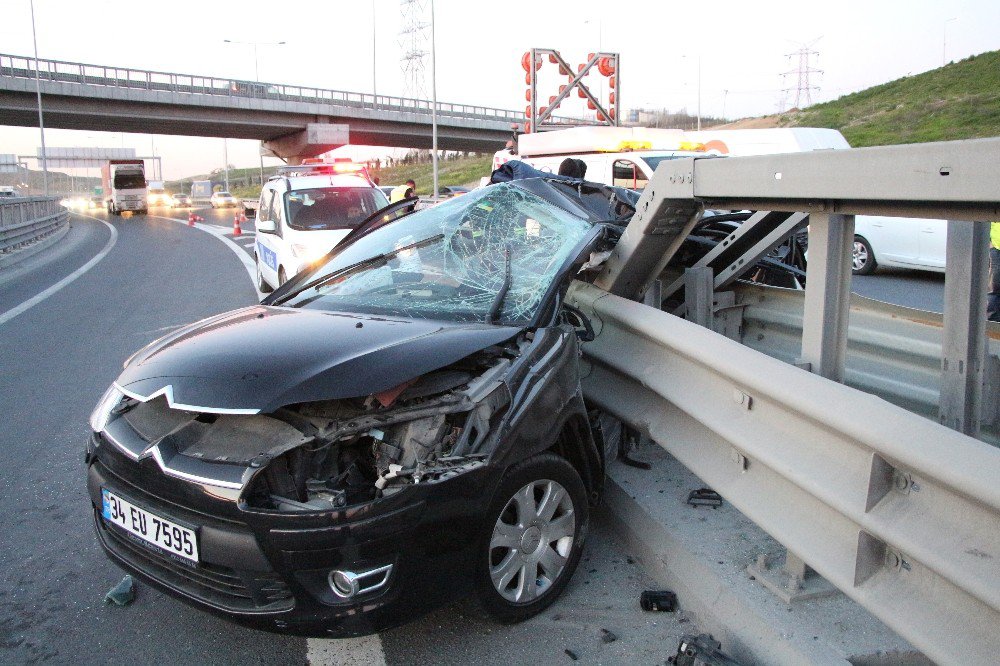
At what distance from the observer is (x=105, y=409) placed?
11.0 feet

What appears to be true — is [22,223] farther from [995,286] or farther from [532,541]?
[532,541]

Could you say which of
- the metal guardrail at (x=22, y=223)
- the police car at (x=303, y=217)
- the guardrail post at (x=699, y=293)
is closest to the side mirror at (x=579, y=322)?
the guardrail post at (x=699, y=293)

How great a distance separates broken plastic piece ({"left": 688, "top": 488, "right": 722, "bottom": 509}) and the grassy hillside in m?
28.7

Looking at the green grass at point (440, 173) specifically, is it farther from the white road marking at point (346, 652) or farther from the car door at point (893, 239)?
the white road marking at point (346, 652)

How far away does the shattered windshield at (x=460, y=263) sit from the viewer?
12.2 feet

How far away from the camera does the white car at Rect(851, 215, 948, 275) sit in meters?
11.9

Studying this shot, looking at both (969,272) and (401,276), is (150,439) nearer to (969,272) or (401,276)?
(401,276)

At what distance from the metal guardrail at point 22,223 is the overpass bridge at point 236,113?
92.0 ft

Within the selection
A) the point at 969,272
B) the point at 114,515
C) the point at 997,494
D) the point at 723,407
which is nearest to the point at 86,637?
the point at 114,515

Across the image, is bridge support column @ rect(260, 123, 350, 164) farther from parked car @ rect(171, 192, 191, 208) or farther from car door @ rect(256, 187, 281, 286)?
car door @ rect(256, 187, 281, 286)

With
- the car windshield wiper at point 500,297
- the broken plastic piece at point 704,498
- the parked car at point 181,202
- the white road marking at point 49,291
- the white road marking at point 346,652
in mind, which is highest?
the parked car at point 181,202

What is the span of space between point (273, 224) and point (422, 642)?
8.38 meters

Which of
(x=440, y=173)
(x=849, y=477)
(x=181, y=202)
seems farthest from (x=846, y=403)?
(x=440, y=173)

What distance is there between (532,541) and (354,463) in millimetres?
754
